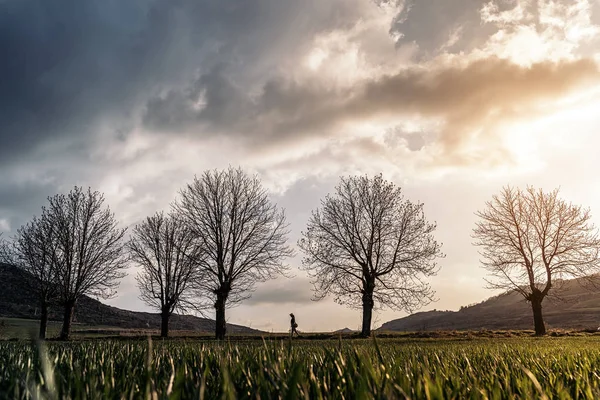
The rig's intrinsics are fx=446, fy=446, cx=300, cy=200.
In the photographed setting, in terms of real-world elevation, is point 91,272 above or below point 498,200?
below

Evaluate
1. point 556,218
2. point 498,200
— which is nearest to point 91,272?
point 498,200

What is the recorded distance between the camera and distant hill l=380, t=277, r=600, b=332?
260ft

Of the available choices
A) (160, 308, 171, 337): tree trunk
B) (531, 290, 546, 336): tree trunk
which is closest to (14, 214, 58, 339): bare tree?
(160, 308, 171, 337): tree trunk

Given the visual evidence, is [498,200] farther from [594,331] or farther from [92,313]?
[92,313]

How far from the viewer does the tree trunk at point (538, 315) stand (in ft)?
119

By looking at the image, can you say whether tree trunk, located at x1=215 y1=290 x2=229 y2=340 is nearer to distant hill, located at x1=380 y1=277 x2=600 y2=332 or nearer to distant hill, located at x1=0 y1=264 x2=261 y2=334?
distant hill, located at x1=0 y1=264 x2=261 y2=334

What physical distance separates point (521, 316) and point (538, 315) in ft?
223

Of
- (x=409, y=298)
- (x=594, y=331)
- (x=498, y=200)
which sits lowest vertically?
(x=594, y=331)

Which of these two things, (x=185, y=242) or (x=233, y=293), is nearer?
(x=233, y=293)

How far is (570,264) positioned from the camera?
39438 mm

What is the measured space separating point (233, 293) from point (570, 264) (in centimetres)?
2959

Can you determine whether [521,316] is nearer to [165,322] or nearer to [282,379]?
[165,322]

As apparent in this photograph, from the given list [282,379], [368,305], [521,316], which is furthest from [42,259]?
[521,316]

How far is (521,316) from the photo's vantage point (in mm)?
96938
